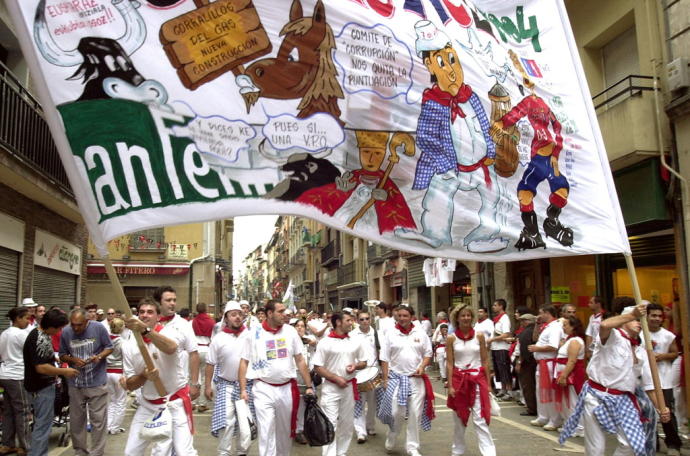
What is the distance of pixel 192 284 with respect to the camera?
3094 centimetres

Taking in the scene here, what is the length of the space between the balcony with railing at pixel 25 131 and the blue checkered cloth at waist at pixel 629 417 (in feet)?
31.2

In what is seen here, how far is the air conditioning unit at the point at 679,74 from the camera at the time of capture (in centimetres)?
1013

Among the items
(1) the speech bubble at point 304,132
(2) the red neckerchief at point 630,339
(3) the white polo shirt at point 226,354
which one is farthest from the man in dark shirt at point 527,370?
(1) the speech bubble at point 304,132

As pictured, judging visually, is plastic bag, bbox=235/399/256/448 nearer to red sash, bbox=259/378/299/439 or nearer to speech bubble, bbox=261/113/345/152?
red sash, bbox=259/378/299/439

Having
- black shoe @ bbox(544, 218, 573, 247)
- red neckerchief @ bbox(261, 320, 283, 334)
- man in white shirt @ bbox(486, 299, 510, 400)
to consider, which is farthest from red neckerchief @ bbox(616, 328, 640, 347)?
man in white shirt @ bbox(486, 299, 510, 400)

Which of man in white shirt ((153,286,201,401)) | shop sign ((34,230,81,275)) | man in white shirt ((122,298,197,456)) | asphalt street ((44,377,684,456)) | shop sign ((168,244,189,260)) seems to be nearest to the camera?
man in white shirt ((122,298,197,456))

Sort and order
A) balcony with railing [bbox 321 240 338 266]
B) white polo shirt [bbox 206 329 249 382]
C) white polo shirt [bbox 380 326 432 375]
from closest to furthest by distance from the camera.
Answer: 1. white polo shirt [bbox 206 329 249 382]
2. white polo shirt [bbox 380 326 432 375]
3. balcony with railing [bbox 321 240 338 266]

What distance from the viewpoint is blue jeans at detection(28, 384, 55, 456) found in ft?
24.4

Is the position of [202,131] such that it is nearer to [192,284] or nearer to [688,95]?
[688,95]

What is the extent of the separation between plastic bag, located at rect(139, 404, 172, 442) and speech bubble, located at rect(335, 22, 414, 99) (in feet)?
11.1

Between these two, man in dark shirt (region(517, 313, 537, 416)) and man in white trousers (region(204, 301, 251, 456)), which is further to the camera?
man in dark shirt (region(517, 313, 537, 416))

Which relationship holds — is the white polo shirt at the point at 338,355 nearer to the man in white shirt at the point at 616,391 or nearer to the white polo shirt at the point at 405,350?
the white polo shirt at the point at 405,350

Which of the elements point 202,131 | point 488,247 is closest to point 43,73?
point 202,131

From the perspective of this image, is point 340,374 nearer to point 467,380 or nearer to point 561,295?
point 467,380
